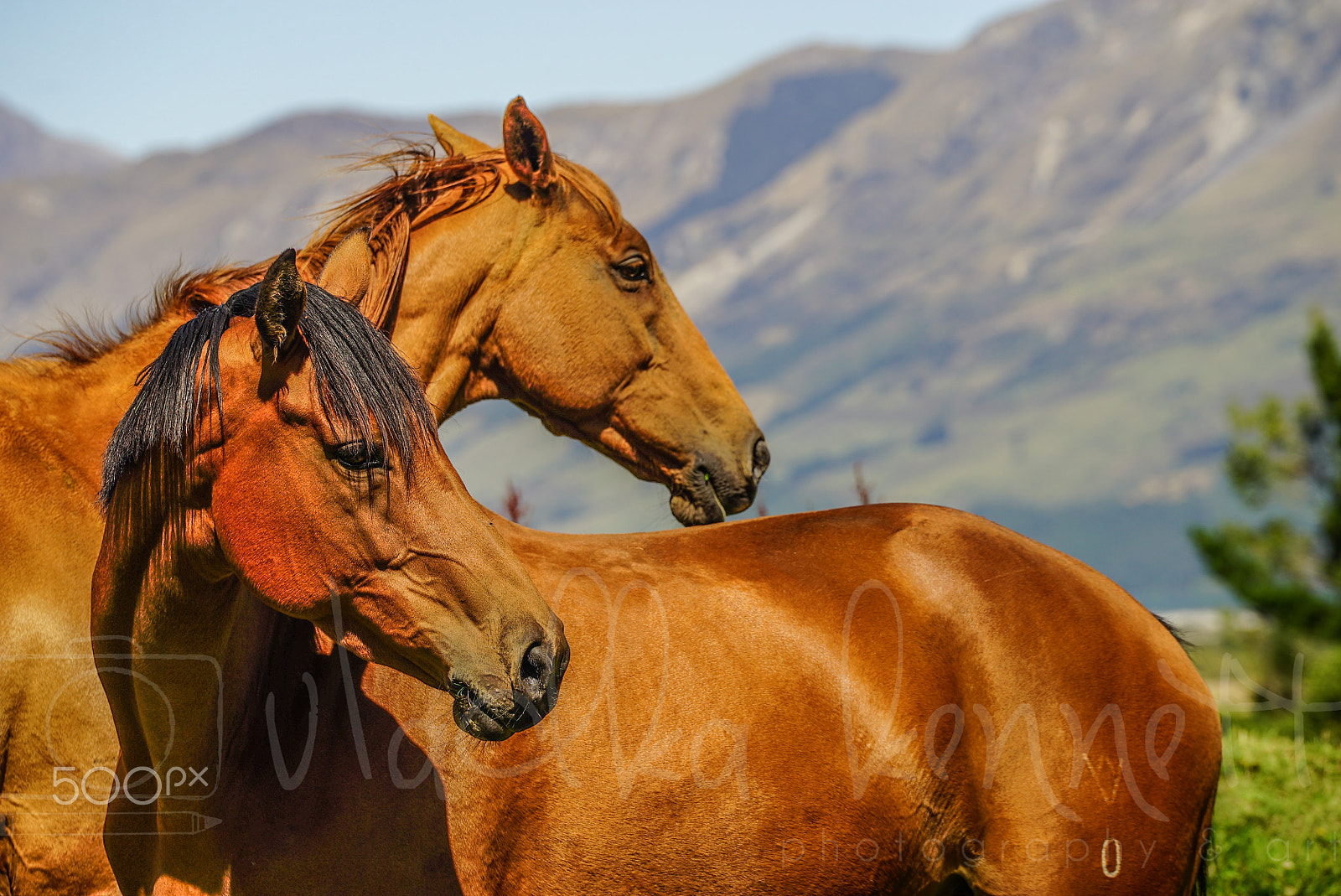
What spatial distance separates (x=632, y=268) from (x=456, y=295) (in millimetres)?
668

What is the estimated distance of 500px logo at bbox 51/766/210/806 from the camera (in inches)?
117

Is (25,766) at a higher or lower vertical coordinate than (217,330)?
lower

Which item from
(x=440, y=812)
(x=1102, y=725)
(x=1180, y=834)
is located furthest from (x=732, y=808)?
(x=1180, y=834)

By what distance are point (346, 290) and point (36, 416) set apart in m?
0.90

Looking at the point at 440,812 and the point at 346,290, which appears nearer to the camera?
the point at 440,812

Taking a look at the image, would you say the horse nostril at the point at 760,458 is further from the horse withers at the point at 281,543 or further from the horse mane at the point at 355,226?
the horse withers at the point at 281,543

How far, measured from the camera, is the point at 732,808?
3.30 m

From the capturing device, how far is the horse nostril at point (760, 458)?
4.49 metres

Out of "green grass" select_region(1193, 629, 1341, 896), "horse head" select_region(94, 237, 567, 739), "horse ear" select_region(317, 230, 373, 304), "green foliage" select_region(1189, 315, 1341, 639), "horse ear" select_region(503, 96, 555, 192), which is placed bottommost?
"green foliage" select_region(1189, 315, 1341, 639)

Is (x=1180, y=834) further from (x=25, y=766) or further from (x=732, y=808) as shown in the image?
(x=25, y=766)

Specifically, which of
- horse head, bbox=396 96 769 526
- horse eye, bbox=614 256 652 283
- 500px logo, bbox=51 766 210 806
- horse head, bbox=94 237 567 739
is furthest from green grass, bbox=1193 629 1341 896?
500px logo, bbox=51 766 210 806

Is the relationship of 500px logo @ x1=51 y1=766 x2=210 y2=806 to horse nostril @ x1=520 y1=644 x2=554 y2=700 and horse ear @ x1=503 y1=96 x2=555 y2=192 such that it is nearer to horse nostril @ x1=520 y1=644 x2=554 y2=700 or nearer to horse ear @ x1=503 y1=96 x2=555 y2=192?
horse nostril @ x1=520 y1=644 x2=554 y2=700

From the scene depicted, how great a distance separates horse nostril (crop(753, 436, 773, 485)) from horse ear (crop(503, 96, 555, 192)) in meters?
1.22

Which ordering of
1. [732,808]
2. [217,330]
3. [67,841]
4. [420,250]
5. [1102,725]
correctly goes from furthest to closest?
[420,250]
[1102,725]
[732,808]
[67,841]
[217,330]
